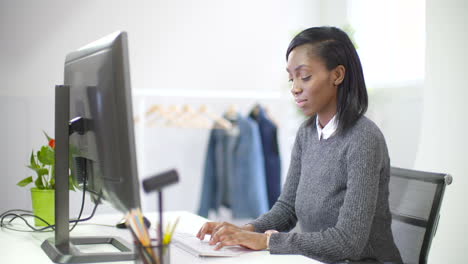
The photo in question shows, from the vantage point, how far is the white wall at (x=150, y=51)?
115 inches

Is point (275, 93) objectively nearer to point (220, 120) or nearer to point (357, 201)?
point (220, 120)

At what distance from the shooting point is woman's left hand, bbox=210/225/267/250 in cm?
119

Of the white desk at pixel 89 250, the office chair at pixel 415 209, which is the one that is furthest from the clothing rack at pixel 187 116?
the office chair at pixel 415 209

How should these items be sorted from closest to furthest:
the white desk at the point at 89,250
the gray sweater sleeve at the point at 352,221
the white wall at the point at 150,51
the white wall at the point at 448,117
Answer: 1. the white desk at the point at 89,250
2. the gray sweater sleeve at the point at 352,221
3. the white wall at the point at 448,117
4. the white wall at the point at 150,51

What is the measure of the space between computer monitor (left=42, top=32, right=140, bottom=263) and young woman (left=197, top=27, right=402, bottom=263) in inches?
12.0

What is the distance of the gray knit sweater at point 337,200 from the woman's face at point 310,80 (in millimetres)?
115

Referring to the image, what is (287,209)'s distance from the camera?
160cm

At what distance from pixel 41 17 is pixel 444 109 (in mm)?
2295

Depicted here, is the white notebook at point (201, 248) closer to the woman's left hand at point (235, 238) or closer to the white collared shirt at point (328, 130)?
the woman's left hand at point (235, 238)

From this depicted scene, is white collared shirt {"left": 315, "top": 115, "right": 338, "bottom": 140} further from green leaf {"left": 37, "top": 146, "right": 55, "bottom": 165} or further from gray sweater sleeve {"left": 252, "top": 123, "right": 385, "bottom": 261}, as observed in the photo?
green leaf {"left": 37, "top": 146, "right": 55, "bottom": 165}

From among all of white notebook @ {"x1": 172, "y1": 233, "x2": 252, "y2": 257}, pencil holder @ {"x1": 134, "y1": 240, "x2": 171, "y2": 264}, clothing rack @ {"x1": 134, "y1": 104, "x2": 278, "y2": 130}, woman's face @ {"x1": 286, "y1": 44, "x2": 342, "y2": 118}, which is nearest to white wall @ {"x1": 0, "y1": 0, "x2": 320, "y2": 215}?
clothing rack @ {"x1": 134, "y1": 104, "x2": 278, "y2": 130}

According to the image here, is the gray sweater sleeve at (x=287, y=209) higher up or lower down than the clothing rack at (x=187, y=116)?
lower down

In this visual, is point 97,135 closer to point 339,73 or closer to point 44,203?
point 44,203

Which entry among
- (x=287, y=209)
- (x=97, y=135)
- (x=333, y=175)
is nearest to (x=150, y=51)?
(x=287, y=209)
